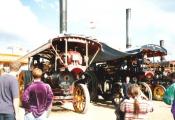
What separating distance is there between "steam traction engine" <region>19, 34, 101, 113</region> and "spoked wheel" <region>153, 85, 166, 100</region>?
643cm

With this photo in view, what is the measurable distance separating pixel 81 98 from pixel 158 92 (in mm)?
7952

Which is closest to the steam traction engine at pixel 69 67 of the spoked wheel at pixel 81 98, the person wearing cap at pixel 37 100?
the spoked wheel at pixel 81 98

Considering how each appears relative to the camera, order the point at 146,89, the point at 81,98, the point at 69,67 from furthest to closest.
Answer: the point at 146,89 < the point at 81,98 < the point at 69,67

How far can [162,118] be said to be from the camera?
11.5m

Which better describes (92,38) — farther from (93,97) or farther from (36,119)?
(36,119)

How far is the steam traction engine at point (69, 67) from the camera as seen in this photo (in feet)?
40.1

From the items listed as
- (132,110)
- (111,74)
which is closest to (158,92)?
(111,74)

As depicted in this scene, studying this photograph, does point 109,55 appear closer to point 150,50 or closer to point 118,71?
point 118,71

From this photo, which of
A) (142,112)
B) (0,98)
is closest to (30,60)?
(0,98)

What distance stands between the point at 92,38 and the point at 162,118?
3.45 metres

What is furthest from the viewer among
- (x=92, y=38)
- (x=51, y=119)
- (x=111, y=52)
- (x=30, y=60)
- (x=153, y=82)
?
(x=153, y=82)

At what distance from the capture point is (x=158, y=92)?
1942 centimetres

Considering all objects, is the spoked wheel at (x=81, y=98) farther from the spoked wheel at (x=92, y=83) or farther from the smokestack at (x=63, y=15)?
the smokestack at (x=63, y=15)

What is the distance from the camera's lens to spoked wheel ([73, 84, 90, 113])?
39.3 feet
